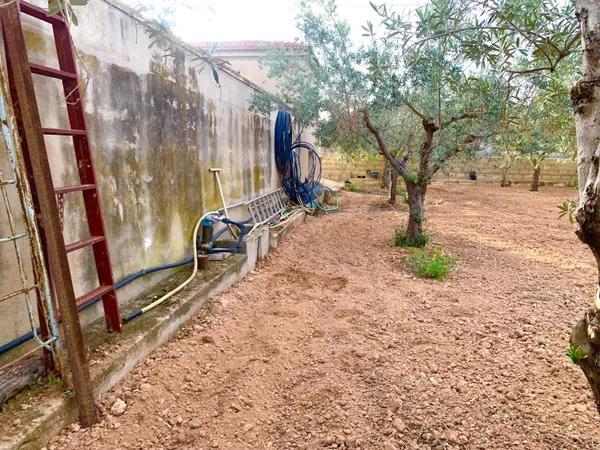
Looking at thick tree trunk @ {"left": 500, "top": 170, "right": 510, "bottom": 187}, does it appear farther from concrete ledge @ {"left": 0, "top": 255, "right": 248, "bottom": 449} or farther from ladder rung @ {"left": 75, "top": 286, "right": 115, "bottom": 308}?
ladder rung @ {"left": 75, "top": 286, "right": 115, "bottom": 308}

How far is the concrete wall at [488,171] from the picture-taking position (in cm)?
1457

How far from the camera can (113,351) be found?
2.12 m

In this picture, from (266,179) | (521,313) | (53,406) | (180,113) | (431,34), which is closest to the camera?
(53,406)

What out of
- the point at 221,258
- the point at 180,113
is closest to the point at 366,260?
the point at 221,258

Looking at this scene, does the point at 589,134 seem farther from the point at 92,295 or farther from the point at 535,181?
the point at 535,181

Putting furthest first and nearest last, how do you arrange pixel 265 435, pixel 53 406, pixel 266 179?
1. pixel 266 179
2. pixel 265 435
3. pixel 53 406

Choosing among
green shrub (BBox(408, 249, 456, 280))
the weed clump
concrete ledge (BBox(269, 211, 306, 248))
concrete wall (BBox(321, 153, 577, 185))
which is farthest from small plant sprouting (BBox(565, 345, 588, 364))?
concrete wall (BBox(321, 153, 577, 185))

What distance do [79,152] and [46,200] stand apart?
55 centimetres

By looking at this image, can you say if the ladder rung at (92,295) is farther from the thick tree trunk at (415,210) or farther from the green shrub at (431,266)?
the thick tree trunk at (415,210)

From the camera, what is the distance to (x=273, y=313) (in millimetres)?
3250

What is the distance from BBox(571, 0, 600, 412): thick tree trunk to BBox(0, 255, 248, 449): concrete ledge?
218 centimetres

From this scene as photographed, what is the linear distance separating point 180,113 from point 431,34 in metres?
2.40

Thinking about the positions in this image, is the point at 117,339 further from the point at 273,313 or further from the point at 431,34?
the point at 431,34

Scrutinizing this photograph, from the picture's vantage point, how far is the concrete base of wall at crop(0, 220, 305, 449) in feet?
5.08
